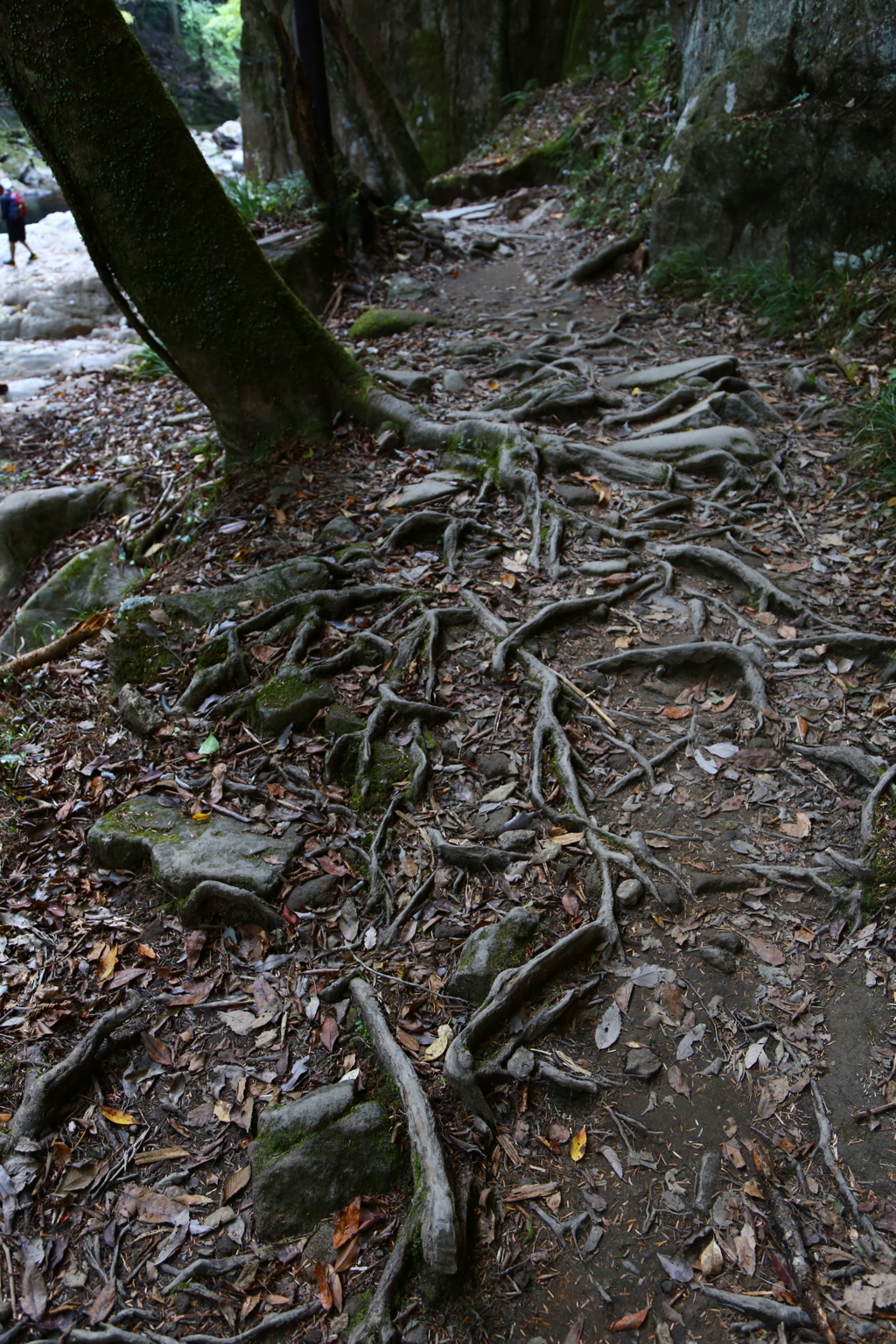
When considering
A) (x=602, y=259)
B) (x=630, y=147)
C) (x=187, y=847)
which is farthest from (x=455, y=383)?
(x=630, y=147)

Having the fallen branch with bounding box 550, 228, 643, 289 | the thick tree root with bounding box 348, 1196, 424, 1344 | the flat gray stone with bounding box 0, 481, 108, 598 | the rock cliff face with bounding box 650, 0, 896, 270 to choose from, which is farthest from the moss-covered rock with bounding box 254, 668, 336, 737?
the fallen branch with bounding box 550, 228, 643, 289

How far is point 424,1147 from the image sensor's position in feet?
8.59

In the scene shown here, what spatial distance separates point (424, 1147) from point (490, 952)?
2.39 ft

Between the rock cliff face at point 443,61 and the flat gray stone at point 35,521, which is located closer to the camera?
the flat gray stone at point 35,521

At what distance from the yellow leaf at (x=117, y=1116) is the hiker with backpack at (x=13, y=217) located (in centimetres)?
1873

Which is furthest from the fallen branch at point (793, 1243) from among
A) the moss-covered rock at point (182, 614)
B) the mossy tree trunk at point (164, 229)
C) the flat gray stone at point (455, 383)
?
the flat gray stone at point (455, 383)

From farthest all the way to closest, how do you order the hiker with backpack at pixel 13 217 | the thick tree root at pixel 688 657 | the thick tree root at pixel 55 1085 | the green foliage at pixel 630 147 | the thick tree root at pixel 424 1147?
the hiker with backpack at pixel 13 217 → the green foliage at pixel 630 147 → the thick tree root at pixel 688 657 → the thick tree root at pixel 55 1085 → the thick tree root at pixel 424 1147

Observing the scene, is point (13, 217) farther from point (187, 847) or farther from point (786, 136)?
point (187, 847)

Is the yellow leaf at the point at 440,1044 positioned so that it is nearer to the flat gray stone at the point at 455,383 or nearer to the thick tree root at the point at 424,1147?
the thick tree root at the point at 424,1147

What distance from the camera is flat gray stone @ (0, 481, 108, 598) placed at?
7.51 m

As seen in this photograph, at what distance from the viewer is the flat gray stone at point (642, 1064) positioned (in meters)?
2.85

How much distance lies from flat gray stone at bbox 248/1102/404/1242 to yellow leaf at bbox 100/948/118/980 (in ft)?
3.58

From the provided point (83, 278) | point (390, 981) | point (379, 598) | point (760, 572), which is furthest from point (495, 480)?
point (83, 278)

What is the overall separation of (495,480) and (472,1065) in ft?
13.6
